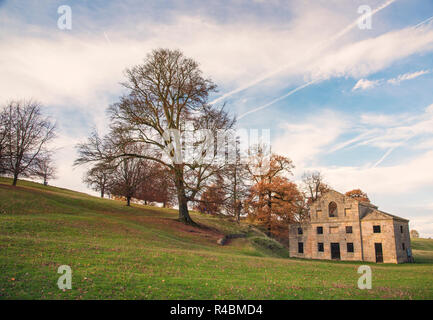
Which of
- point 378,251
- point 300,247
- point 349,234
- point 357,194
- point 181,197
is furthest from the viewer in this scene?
point 357,194

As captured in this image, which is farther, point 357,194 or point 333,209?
point 357,194

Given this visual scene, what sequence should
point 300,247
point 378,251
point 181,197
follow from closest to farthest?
1. point 181,197
2. point 378,251
3. point 300,247

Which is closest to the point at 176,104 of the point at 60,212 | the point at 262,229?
the point at 60,212

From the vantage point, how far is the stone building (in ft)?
135

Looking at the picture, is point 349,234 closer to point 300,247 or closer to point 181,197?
point 300,247

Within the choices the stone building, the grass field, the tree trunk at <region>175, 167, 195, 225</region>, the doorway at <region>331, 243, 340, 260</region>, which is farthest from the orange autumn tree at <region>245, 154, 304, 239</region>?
the grass field

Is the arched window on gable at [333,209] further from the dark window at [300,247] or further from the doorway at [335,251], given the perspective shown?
the dark window at [300,247]

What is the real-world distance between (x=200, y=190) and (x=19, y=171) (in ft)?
87.3

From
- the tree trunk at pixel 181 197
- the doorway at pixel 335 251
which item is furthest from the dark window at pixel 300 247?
the tree trunk at pixel 181 197

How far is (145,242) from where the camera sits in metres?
24.0

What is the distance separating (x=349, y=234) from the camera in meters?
44.1

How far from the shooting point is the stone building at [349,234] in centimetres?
4109

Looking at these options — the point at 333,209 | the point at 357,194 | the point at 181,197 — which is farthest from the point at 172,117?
the point at 357,194
